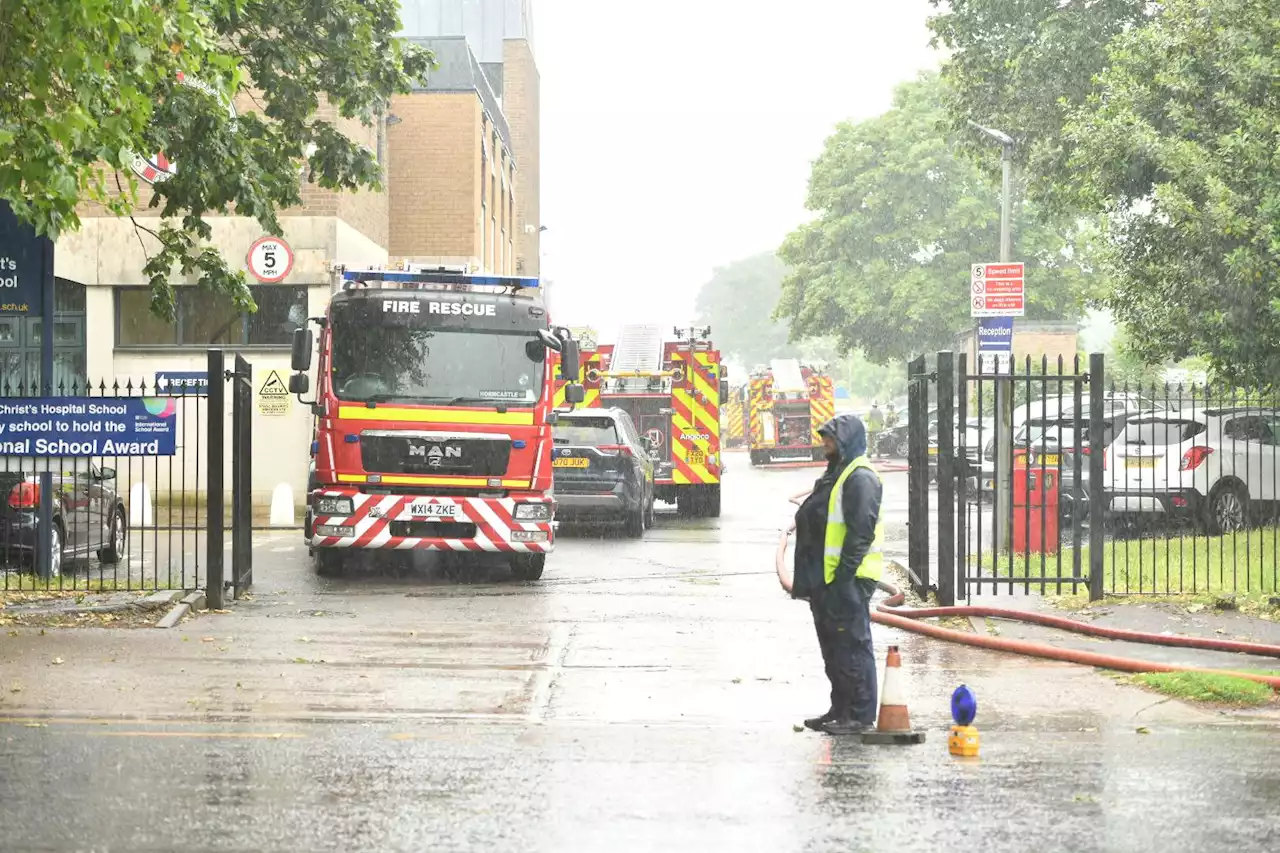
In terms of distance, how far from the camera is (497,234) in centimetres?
4206

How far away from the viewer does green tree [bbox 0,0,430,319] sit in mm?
9469

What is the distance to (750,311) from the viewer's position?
148750 millimetres

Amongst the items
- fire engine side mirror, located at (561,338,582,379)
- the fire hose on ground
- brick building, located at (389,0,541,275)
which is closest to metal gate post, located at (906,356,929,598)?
the fire hose on ground

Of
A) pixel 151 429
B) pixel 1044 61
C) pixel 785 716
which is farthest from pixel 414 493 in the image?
pixel 1044 61

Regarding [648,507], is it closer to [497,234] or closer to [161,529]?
[161,529]

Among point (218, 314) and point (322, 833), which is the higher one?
point (218, 314)

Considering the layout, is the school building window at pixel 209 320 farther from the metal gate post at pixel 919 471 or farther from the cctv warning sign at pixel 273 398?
the metal gate post at pixel 919 471

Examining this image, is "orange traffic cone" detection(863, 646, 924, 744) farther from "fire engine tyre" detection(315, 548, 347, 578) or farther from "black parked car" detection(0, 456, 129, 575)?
"fire engine tyre" detection(315, 548, 347, 578)

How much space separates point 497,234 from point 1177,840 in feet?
121

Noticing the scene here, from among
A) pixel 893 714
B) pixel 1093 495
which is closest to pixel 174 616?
pixel 893 714

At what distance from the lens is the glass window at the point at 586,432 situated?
21578 millimetres

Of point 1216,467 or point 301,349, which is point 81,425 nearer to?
point 301,349

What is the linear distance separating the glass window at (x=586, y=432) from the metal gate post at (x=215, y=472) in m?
8.37

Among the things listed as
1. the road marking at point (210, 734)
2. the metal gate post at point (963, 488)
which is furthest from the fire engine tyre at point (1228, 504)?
the road marking at point (210, 734)
